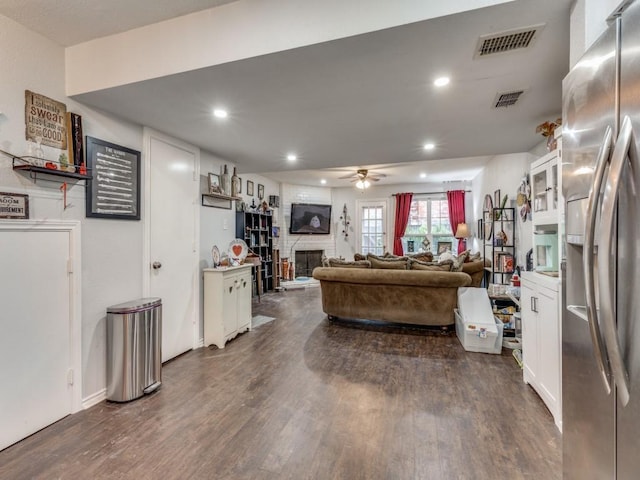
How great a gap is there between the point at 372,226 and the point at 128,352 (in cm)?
695

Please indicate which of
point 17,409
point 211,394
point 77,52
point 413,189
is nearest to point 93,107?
point 77,52

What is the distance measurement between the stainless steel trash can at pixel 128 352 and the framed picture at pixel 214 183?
168 cm

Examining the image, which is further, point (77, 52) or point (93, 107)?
point (93, 107)

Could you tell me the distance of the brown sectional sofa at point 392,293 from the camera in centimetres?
377

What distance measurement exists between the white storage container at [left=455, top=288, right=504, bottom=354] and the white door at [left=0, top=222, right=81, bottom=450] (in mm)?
3520

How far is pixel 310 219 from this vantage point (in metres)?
8.16

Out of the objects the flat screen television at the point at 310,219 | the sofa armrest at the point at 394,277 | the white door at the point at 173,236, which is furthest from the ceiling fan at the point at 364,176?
the white door at the point at 173,236

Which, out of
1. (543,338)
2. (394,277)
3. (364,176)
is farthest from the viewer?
(364,176)

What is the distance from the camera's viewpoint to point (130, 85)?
204 centimetres

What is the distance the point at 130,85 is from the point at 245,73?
816 mm

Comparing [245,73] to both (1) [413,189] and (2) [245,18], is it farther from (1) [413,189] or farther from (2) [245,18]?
(1) [413,189]

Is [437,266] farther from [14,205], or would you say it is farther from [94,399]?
[14,205]

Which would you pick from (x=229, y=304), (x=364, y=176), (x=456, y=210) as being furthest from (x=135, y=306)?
(x=456, y=210)

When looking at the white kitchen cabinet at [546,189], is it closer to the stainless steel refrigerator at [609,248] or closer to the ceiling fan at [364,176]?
the stainless steel refrigerator at [609,248]
